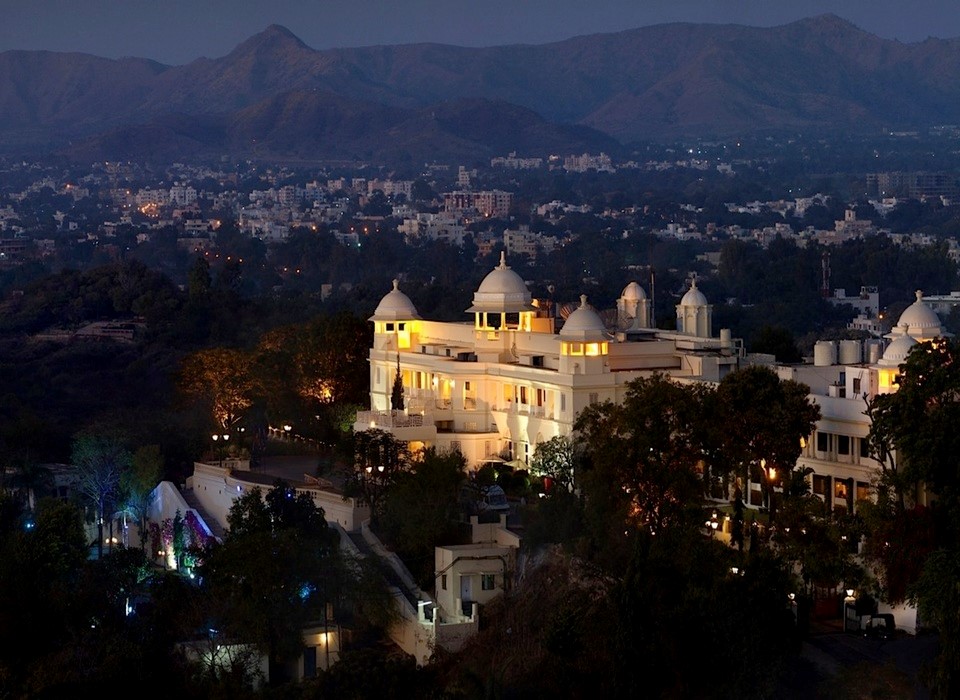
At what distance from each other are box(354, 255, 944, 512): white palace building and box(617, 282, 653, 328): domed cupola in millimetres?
21

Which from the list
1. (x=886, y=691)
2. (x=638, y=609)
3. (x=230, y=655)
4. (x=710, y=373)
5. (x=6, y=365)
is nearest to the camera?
(x=886, y=691)

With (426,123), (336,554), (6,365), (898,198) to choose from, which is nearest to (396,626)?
(336,554)

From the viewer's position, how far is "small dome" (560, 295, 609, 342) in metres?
28.2

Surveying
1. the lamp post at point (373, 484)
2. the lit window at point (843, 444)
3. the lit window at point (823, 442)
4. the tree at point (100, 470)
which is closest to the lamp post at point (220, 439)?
the tree at point (100, 470)

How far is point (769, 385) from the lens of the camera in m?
24.1

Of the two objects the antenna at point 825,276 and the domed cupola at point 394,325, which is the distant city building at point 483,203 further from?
the domed cupola at point 394,325

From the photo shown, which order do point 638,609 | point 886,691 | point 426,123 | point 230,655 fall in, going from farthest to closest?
point 426,123
point 230,655
point 638,609
point 886,691

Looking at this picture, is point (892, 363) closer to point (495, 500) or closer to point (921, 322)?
point (921, 322)

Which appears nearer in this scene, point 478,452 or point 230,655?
point 230,655

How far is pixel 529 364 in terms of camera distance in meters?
29.5

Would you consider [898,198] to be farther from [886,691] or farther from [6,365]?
[886,691]

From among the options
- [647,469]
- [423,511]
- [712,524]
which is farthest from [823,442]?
[423,511]

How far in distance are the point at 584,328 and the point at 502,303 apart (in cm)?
280

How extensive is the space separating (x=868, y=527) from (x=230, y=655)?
6727 mm
